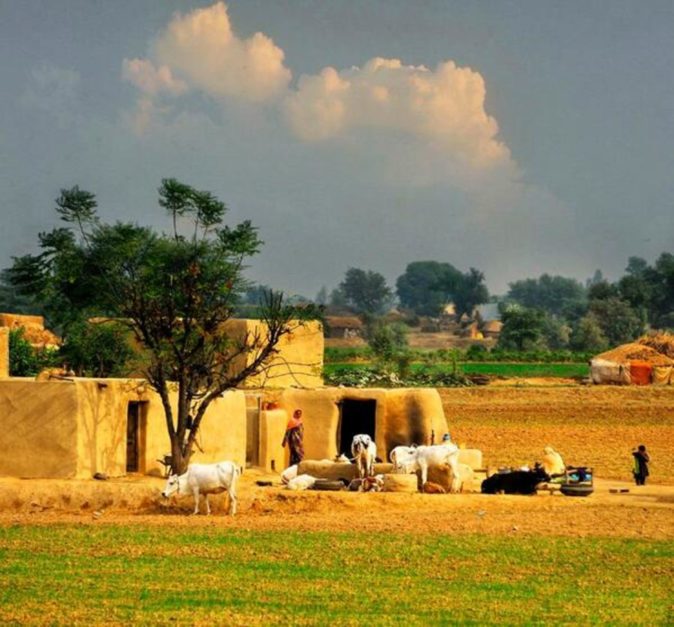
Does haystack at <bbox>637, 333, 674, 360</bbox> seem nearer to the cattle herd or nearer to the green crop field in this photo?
the green crop field

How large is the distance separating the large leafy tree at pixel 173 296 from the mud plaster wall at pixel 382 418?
189 cm

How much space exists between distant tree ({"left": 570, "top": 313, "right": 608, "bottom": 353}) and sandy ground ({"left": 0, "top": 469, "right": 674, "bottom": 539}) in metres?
88.5

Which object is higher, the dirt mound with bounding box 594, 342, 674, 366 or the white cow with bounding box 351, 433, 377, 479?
the dirt mound with bounding box 594, 342, 674, 366

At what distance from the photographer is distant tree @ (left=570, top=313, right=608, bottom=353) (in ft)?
369

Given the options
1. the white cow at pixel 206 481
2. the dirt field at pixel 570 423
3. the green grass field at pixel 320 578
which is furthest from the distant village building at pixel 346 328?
the green grass field at pixel 320 578

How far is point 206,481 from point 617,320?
101888 mm

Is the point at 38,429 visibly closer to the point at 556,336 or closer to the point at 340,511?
the point at 340,511

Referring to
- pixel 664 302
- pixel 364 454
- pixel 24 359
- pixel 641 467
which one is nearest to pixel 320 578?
pixel 364 454

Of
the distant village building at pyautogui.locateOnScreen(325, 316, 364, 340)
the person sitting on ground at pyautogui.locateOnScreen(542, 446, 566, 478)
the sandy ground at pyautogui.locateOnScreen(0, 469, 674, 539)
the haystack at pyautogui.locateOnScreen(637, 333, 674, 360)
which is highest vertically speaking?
the distant village building at pyautogui.locateOnScreen(325, 316, 364, 340)

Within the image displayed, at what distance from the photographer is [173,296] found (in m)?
27.8

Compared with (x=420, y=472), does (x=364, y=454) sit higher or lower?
higher

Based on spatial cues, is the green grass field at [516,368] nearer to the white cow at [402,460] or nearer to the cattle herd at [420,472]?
the white cow at [402,460]

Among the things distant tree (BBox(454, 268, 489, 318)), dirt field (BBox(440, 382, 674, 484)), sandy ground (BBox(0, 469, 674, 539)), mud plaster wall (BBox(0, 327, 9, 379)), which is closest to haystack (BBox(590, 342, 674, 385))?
dirt field (BBox(440, 382, 674, 484))

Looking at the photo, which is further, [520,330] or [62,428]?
[520,330]
